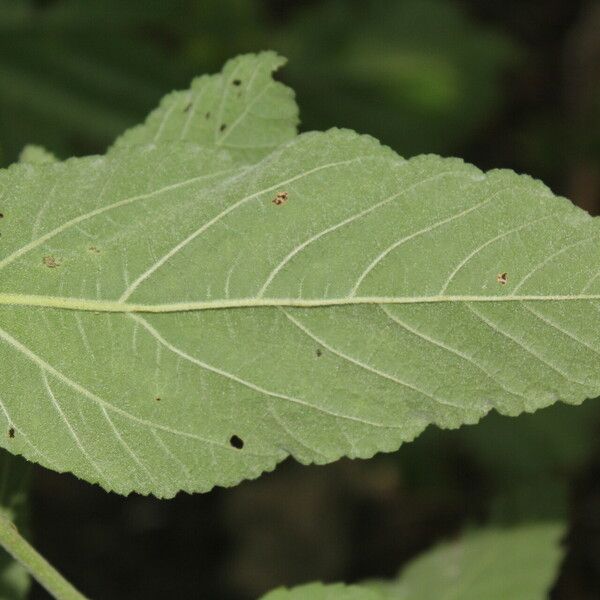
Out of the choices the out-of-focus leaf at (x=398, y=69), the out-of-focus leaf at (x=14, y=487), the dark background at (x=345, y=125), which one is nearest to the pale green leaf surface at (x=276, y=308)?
the out-of-focus leaf at (x=14, y=487)

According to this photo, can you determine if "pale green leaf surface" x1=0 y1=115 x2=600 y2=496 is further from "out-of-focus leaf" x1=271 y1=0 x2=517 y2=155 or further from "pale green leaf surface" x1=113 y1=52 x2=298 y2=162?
"out-of-focus leaf" x1=271 y1=0 x2=517 y2=155

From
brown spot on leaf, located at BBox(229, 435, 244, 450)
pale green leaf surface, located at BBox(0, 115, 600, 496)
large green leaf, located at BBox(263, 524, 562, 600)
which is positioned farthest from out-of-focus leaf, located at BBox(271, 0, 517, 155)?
brown spot on leaf, located at BBox(229, 435, 244, 450)

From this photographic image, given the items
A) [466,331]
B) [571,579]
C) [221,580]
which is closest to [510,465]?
[571,579]

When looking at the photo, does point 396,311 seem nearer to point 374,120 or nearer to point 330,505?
point 374,120

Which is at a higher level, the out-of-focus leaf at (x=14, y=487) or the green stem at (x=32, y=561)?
the out-of-focus leaf at (x=14, y=487)

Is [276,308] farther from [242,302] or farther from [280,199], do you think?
[280,199]

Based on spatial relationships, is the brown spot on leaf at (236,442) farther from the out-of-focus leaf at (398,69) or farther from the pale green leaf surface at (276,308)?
the out-of-focus leaf at (398,69)

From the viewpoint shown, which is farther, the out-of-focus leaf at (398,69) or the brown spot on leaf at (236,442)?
the out-of-focus leaf at (398,69)
